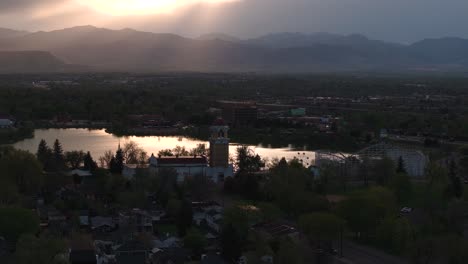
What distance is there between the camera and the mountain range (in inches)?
3620

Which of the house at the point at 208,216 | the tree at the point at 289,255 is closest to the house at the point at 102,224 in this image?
the house at the point at 208,216

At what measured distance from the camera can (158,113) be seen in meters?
29.5

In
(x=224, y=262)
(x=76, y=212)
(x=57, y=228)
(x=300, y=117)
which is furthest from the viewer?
(x=300, y=117)

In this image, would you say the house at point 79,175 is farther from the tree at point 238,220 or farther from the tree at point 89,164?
the tree at point 238,220

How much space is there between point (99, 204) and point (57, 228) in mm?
1550

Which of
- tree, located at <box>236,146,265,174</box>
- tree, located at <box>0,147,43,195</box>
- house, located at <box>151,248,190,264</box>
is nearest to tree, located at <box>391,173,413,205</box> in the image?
tree, located at <box>236,146,265,174</box>

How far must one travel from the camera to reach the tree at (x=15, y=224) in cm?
929

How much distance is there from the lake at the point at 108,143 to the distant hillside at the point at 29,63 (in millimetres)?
58154

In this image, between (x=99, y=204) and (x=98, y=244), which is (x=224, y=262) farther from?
(x=99, y=204)

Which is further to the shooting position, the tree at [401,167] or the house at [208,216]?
the tree at [401,167]

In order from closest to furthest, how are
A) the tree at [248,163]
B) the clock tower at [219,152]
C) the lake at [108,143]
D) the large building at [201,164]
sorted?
the large building at [201,164] → the clock tower at [219,152] → the tree at [248,163] → the lake at [108,143]

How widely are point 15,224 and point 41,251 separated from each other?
1.47m

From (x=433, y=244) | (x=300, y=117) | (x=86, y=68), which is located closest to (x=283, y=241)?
(x=433, y=244)

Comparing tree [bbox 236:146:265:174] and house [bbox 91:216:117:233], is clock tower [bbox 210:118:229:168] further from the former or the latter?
house [bbox 91:216:117:233]
